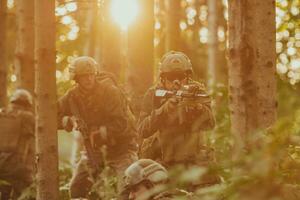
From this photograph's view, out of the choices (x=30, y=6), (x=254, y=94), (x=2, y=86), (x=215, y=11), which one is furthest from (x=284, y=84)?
(x=215, y=11)

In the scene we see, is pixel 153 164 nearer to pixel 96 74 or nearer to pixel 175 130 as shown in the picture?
pixel 175 130

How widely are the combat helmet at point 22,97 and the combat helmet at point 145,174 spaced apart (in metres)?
5.90

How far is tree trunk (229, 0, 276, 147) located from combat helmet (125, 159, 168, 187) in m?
0.74

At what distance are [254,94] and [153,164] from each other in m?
1.05

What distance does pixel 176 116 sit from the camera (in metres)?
8.25

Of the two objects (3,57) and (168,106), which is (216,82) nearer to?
(3,57)

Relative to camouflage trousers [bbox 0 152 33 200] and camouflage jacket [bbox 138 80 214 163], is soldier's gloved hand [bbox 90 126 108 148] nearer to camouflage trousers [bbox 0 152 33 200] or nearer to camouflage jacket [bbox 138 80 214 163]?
camouflage jacket [bbox 138 80 214 163]

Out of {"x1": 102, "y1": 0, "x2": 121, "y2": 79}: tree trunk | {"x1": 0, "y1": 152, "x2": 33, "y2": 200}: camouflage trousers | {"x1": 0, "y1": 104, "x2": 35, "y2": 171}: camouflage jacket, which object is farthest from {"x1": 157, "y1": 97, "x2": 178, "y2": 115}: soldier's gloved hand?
{"x1": 102, "y1": 0, "x2": 121, "y2": 79}: tree trunk

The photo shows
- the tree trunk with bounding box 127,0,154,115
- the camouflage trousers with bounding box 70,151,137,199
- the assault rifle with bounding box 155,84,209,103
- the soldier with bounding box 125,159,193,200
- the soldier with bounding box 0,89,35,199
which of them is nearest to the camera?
the soldier with bounding box 125,159,193,200

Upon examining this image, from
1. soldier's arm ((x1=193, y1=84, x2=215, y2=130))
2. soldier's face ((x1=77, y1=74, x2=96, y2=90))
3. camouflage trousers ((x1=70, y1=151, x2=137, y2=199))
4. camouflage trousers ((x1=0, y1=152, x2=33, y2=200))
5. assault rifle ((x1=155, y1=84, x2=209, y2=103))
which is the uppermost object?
soldier's face ((x1=77, y1=74, x2=96, y2=90))

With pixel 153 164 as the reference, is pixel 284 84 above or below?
above

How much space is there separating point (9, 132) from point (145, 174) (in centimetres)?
654

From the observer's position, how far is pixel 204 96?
8.14 meters

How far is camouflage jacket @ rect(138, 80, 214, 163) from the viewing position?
8.26m
